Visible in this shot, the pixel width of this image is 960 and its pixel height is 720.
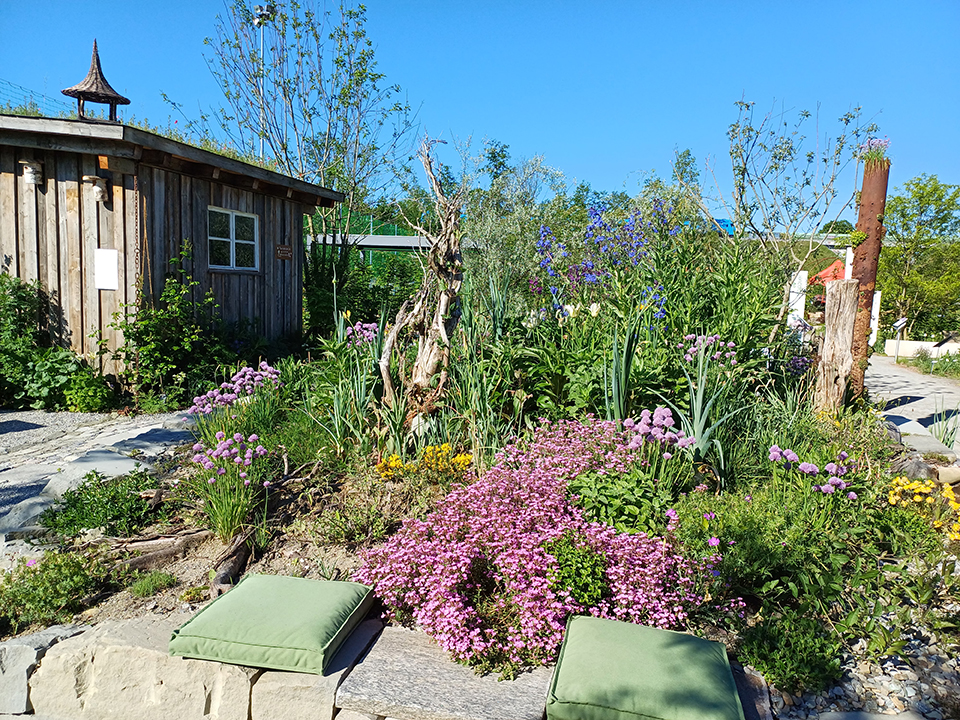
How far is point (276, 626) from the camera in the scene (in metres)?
2.41

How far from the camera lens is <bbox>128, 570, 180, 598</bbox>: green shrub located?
9.74 feet

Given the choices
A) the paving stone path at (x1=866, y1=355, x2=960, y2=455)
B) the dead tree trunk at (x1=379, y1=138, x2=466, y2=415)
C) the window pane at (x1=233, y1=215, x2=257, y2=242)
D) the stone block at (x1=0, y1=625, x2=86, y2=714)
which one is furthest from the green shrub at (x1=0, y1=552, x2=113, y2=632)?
the window pane at (x1=233, y1=215, x2=257, y2=242)

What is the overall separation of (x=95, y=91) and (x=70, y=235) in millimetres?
1963

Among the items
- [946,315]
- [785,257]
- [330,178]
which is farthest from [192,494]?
[946,315]

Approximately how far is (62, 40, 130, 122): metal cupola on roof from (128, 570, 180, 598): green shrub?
6.88 metres

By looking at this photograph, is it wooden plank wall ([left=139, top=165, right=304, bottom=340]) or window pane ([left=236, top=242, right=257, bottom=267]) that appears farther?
window pane ([left=236, top=242, right=257, bottom=267])

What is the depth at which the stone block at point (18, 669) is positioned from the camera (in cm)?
258

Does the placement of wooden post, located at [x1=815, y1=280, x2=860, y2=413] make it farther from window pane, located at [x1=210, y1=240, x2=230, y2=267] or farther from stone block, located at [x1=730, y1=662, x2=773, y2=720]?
window pane, located at [x1=210, y1=240, x2=230, y2=267]

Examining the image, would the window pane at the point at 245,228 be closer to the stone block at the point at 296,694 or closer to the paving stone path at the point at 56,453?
the paving stone path at the point at 56,453

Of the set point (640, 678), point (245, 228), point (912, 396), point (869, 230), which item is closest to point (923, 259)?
point (912, 396)

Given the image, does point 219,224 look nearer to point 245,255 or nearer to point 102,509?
point 245,255

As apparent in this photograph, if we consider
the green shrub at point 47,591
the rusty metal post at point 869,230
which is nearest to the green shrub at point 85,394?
the green shrub at point 47,591

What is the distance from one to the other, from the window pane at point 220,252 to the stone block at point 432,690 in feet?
23.0

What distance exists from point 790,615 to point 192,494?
298 cm
